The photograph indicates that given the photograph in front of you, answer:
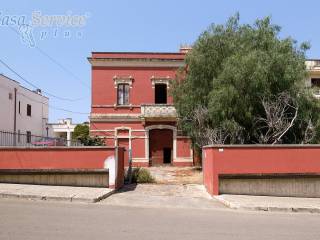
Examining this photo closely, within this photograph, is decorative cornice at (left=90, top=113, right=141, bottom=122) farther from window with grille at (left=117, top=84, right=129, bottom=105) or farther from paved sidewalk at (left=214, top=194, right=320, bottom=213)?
paved sidewalk at (left=214, top=194, right=320, bottom=213)

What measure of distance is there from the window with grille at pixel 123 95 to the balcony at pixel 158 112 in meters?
1.94

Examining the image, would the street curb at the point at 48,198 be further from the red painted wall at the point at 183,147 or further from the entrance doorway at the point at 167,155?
the entrance doorway at the point at 167,155

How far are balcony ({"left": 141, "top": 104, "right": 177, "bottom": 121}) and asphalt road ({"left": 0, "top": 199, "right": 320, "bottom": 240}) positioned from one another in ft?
64.8

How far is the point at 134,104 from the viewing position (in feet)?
113

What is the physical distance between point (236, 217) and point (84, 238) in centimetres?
530

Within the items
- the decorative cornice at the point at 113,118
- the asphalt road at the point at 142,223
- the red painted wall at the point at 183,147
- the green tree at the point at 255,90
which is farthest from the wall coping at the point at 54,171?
the red painted wall at the point at 183,147

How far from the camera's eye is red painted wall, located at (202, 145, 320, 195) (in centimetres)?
1711

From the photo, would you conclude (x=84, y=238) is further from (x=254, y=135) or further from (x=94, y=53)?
(x=94, y=53)

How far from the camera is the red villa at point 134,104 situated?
34.0 meters

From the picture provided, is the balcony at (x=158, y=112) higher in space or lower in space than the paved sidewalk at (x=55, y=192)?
higher

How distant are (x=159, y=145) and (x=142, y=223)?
24.4 metres

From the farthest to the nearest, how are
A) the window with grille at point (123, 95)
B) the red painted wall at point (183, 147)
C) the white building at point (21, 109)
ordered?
the white building at point (21, 109)
the window with grille at point (123, 95)
the red painted wall at point (183, 147)

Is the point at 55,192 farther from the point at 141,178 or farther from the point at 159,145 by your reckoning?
the point at 159,145

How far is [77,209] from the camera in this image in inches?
479
